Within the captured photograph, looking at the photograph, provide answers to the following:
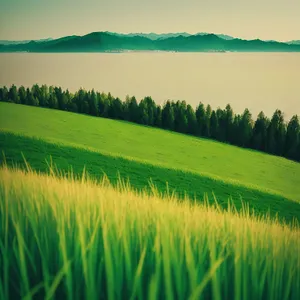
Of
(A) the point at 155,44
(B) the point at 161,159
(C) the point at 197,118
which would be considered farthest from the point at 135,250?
(A) the point at 155,44

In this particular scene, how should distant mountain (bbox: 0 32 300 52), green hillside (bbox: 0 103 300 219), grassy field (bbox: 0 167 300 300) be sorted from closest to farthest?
grassy field (bbox: 0 167 300 300) → green hillside (bbox: 0 103 300 219) → distant mountain (bbox: 0 32 300 52)

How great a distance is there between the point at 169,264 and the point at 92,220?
11.5 inches

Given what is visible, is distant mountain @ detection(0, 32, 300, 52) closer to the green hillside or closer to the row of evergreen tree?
the row of evergreen tree

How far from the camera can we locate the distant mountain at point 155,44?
1521 millimetres

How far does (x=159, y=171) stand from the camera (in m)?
1.41

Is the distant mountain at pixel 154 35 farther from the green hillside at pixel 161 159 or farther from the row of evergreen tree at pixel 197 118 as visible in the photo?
the green hillside at pixel 161 159

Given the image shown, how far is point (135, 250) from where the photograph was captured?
1.03 metres

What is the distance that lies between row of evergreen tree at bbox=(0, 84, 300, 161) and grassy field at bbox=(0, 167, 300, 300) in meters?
0.32

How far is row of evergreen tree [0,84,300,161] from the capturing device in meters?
1.42

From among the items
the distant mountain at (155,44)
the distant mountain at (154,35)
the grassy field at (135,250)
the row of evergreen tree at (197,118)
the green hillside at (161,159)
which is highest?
the distant mountain at (154,35)

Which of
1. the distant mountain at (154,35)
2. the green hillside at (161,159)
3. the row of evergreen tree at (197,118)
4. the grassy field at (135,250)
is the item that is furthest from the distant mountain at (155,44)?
the grassy field at (135,250)

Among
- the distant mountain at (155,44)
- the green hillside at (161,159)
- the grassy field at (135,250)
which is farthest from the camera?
the distant mountain at (155,44)

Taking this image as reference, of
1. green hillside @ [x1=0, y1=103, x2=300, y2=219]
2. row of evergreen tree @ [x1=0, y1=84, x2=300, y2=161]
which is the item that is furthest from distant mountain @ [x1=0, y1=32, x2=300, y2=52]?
green hillside @ [x1=0, y1=103, x2=300, y2=219]

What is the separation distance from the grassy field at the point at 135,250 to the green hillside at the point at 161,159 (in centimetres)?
12
